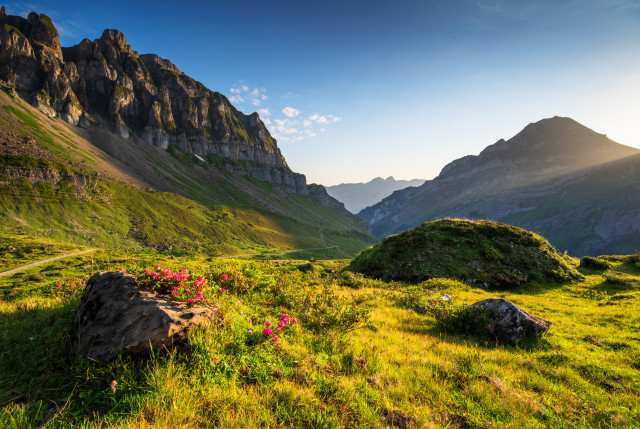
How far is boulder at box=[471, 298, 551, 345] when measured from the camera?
8680mm

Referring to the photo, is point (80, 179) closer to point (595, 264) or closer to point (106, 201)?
point (106, 201)

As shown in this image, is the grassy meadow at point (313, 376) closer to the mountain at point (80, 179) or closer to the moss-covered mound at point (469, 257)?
the moss-covered mound at point (469, 257)

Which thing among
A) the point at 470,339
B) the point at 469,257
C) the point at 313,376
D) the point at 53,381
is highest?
the point at 53,381

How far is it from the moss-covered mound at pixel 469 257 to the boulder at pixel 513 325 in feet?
35.9

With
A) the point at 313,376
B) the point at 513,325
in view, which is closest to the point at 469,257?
the point at 513,325

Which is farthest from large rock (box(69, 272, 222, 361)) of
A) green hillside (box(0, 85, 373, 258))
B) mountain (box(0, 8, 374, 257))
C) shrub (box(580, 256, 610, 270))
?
mountain (box(0, 8, 374, 257))

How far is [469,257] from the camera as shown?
70.4 feet

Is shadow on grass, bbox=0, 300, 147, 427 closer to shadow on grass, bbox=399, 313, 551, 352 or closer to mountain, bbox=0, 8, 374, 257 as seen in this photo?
shadow on grass, bbox=399, 313, 551, 352

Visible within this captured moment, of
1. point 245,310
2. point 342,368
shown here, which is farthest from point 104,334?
point 342,368

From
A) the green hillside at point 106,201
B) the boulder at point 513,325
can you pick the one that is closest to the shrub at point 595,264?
the boulder at point 513,325

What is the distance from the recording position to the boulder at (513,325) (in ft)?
28.5

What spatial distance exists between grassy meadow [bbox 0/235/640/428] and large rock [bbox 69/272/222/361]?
0.77 ft

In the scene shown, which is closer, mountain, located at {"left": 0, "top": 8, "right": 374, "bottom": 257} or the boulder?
the boulder

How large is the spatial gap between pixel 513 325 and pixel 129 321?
11.4 metres
